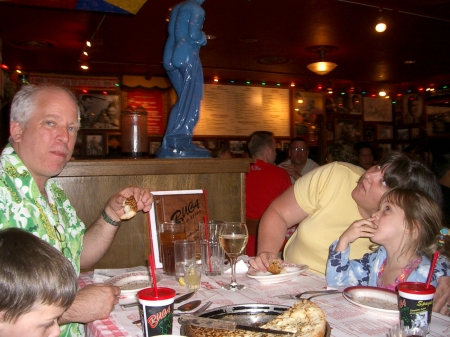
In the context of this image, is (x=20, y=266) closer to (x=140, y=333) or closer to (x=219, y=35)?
(x=140, y=333)

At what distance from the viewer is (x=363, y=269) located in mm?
1609

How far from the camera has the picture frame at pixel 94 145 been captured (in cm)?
720

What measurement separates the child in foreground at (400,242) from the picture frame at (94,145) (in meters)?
6.26

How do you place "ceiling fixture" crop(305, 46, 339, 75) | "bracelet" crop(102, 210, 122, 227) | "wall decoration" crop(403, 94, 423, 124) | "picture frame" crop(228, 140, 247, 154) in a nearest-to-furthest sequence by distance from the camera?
"bracelet" crop(102, 210, 122, 227), "ceiling fixture" crop(305, 46, 339, 75), "picture frame" crop(228, 140, 247, 154), "wall decoration" crop(403, 94, 423, 124)

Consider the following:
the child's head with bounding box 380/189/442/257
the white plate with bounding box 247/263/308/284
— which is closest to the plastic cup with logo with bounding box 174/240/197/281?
the white plate with bounding box 247/263/308/284

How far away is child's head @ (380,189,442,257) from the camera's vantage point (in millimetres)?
1463

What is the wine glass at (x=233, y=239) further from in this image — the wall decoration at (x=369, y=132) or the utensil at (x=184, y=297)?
the wall decoration at (x=369, y=132)

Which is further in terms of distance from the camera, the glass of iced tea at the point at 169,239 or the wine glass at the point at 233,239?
the glass of iced tea at the point at 169,239

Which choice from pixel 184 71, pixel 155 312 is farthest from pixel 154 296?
pixel 184 71

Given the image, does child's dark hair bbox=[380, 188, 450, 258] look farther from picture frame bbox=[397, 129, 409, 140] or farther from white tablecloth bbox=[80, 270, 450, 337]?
picture frame bbox=[397, 129, 409, 140]

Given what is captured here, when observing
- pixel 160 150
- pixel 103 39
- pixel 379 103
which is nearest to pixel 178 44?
pixel 160 150

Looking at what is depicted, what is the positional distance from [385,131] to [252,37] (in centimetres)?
515

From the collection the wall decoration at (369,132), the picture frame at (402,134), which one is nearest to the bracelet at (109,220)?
the wall decoration at (369,132)

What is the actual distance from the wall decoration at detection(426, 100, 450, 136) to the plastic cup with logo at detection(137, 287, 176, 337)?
8.80 metres
